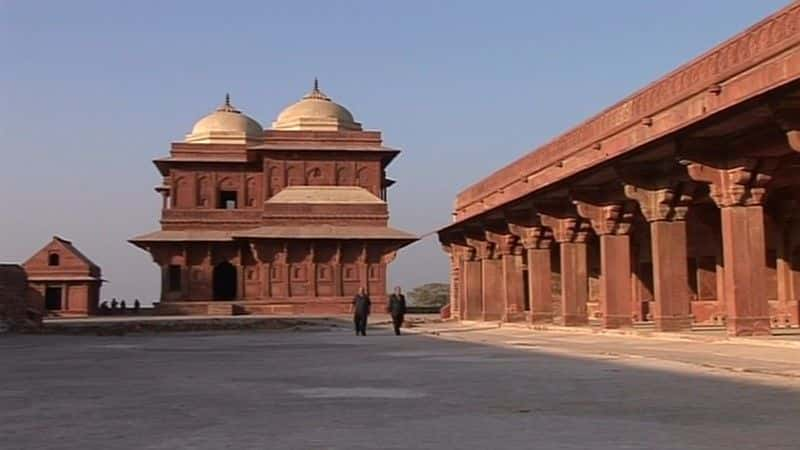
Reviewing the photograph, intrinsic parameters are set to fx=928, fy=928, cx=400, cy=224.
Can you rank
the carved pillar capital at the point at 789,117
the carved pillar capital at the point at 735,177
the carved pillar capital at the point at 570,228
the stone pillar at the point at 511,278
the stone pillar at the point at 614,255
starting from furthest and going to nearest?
the stone pillar at the point at 511,278
the carved pillar capital at the point at 570,228
the stone pillar at the point at 614,255
the carved pillar capital at the point at 735,177
the carved pillar capital at the point at 789,117

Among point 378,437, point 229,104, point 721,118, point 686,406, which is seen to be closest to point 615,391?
point 686,406

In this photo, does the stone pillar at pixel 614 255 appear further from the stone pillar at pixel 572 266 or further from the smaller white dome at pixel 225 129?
the smaller white dome at pixel 225 129

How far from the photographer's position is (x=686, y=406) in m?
7.00

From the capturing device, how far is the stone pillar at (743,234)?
1498 cm

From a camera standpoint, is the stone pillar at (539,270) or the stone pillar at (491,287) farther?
the stone pillar at (491,287)

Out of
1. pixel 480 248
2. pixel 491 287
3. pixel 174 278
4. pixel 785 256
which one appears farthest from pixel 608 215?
pixel 174 278

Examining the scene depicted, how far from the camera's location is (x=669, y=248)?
57.6ft

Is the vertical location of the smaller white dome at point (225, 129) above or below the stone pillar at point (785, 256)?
above

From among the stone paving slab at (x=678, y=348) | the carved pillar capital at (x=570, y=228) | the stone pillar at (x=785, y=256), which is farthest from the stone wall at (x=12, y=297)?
the stone pillar at (x=785, y=256)

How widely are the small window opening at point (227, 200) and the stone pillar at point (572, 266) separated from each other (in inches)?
1321

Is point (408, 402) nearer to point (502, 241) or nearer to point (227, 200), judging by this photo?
→ point (502, 241)

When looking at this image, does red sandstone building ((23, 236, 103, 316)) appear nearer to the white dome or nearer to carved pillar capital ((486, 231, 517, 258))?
the white dome

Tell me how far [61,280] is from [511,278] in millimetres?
28819

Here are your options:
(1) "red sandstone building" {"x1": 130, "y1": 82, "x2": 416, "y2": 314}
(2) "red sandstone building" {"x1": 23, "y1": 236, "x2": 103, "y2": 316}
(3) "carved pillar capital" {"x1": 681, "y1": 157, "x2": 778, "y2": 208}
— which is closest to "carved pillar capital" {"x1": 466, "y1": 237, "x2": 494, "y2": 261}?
(3) "carved pillar capital" {"x1": 681, "y1": 157, "x2": 778, "y2": 208}
